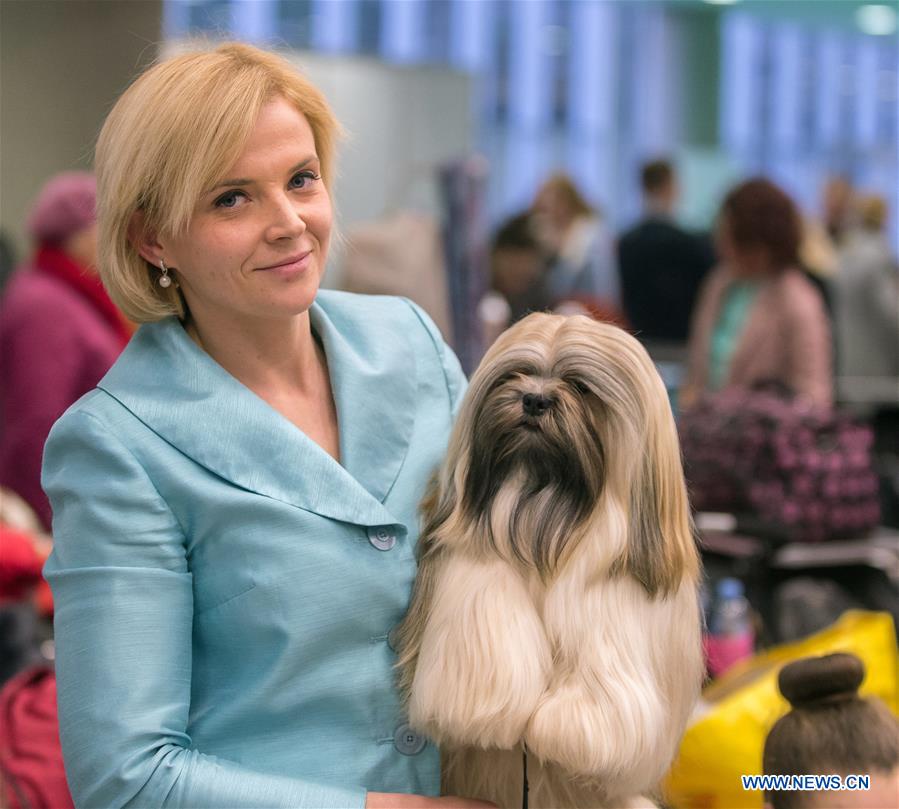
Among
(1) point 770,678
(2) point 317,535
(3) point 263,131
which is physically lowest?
(1) point 770,678

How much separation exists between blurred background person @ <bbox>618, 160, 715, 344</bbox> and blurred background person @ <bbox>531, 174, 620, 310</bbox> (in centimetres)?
21

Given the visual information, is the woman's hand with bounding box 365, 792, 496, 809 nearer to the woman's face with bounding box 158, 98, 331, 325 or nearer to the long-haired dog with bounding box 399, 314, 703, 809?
the long-haired dog with bounding box 399, 314, 703, 809

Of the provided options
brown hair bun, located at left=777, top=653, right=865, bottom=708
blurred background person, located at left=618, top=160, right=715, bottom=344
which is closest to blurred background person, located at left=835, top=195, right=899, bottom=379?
blurred background person, located at left=618, top=160, right=715, bottom=344

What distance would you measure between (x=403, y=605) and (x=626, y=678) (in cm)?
35

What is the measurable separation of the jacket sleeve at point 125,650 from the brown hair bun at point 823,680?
0.73 meters

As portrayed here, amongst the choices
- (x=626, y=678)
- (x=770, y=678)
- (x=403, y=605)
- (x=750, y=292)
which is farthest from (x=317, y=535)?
(x=750, y=292)

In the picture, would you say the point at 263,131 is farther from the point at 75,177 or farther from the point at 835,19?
the point at 835,19

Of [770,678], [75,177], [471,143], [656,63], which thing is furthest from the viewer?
[656,63]

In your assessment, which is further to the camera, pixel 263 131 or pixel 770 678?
pixel 770 678

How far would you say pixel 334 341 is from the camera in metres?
2.03

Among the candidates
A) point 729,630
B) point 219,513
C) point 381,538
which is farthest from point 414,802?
point 729,630

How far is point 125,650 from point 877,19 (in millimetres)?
10252

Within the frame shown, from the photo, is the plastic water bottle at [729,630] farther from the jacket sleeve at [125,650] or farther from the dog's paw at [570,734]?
the jacket sleeve at [125,650]

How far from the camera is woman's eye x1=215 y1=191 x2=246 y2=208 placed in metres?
1.79
